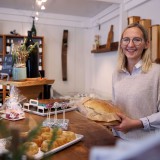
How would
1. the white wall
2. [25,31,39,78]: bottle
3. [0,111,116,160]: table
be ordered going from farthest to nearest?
the white wall → [25,31,39,78]: bottle → [0,111,116,160]: table

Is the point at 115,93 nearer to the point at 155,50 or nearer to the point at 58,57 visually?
the point at 155,50

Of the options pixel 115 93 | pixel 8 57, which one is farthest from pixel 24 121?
pixel 8 57

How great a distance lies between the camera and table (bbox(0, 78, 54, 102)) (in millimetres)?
1810

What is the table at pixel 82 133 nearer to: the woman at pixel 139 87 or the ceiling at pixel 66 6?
the woman at pixel 139 87

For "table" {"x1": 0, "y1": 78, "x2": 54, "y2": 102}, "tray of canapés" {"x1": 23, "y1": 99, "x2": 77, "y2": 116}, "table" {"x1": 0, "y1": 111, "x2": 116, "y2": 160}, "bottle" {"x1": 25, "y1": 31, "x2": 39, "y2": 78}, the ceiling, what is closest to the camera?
"table" {"x1": 0, "y1": 111, "x2": 116, "y2": 160}

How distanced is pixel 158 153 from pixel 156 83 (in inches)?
44.9

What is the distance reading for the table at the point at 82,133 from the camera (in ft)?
3.00

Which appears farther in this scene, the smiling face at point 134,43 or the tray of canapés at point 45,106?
the tray of canapés at point 45,106

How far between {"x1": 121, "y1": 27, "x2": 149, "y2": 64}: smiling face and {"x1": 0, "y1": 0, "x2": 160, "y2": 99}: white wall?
2.86m

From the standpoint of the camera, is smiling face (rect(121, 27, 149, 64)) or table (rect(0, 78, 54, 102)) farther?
table (rect(0, 78, 54, 102))

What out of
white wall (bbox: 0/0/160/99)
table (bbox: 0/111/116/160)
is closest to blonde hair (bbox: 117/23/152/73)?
table (bbox: 0/111/116/160)

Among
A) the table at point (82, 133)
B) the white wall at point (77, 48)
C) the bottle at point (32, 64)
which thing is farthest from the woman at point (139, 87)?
the white wall at point (77, 48)

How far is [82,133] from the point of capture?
1.22 m

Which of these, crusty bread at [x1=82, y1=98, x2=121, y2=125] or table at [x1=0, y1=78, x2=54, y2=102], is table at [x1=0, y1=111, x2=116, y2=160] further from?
table at [x1=0, y1=78, x2=54, y2=102]
